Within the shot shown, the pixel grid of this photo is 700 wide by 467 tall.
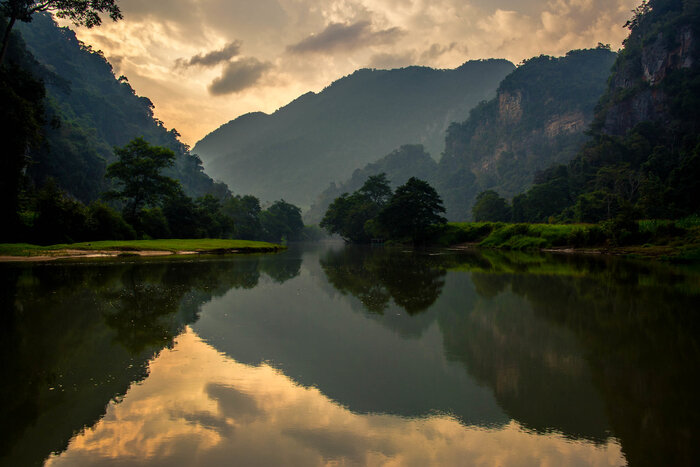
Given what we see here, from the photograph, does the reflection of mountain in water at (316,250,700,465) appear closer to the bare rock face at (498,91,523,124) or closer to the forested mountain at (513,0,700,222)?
the forested mountain at (513,0,700,222)

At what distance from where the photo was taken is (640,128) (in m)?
74.1

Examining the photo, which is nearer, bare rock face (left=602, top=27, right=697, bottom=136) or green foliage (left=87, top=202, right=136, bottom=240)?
green foliage (left=87, top=202, right=136, bottom=240)

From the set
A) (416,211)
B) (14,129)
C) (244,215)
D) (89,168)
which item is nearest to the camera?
(14,129)

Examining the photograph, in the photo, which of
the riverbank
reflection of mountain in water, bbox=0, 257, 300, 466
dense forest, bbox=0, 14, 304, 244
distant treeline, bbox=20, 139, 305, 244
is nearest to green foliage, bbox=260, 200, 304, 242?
dense forest, bbox=0, 14, 304, 244

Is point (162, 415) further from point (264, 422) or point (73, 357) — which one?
point (73, 357)

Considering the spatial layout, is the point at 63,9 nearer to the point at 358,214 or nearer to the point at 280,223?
the point at 358,214

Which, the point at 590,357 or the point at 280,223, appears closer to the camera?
the point at 590,357

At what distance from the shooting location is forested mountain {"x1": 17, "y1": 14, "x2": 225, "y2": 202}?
228 ft

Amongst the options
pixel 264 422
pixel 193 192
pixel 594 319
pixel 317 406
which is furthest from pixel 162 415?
pixel 193 192

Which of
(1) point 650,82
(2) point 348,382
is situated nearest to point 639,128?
(1) point 650,82

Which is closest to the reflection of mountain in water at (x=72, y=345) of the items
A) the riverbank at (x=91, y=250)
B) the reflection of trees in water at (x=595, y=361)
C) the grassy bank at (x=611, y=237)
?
the reflection of trees in water at (x=595, y=361)

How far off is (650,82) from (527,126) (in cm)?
8235

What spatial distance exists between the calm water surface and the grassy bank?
22.9 m

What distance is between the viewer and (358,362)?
6.46 meters
